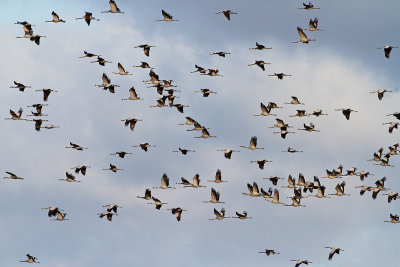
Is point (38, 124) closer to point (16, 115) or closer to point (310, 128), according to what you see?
point (16, 115)

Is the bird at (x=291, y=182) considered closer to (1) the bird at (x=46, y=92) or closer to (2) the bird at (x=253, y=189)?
(2) the bird at (x=253, y=189)

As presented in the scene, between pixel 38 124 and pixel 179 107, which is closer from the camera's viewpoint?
pixel 38 124

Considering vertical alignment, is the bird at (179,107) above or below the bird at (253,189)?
above

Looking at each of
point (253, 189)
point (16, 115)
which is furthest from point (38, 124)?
point (253, 189)

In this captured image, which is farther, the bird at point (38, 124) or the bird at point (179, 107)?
the bird at point (179, 107)

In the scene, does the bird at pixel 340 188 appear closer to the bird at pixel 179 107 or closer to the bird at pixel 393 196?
the bird at pixel 393 196

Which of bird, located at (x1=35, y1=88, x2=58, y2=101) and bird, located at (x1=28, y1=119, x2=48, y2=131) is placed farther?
bird, located at (x1=28, y1=119, x2=48, y2=131)

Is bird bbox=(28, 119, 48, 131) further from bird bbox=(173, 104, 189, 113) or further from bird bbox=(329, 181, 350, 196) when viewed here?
bird bbox=(329, 181, 350, 196)

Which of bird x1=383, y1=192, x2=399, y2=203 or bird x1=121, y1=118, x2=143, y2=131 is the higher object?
bird x1=121, y1=118, x2=143, y2=131

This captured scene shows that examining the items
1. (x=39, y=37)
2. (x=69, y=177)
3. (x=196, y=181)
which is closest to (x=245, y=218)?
(x=196, y=181)

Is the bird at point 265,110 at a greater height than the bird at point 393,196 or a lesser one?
greater

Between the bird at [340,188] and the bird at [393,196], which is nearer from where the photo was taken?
the bird at [393,196]

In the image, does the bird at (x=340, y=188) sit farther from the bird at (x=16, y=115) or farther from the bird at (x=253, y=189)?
the bird at (x=16, y=115)

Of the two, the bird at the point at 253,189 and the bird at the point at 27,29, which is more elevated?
the bird at the point at 27,29
